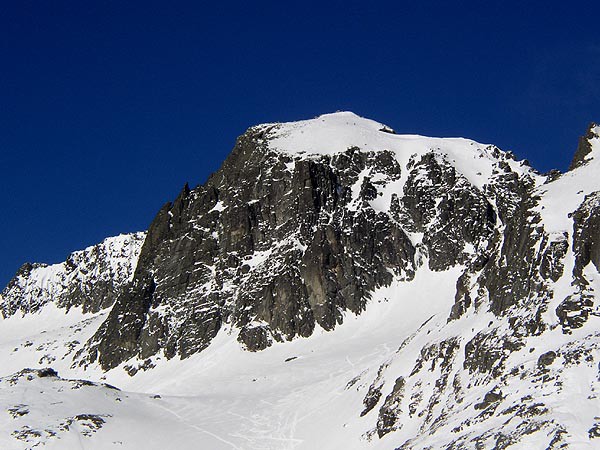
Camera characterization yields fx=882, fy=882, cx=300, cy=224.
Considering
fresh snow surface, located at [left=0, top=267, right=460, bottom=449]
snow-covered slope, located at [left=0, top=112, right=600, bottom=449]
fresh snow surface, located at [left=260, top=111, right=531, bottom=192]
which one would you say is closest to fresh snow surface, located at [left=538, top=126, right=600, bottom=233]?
snow-covered slope, located at [left=0, top=112, right=600, bottom=449]

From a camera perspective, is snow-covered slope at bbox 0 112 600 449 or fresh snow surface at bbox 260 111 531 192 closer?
snow-covered slope at bbox 0 112 600 449

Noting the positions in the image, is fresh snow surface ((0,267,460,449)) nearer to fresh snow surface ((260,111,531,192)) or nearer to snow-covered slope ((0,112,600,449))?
snow-covered slope ((0,112,600,449))

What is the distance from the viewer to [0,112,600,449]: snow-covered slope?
184ft

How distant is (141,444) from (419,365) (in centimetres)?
2514

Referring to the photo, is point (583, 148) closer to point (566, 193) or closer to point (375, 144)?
point (566, 193)

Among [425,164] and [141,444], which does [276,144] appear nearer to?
[425,164]

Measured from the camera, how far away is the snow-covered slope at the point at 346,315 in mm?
56156

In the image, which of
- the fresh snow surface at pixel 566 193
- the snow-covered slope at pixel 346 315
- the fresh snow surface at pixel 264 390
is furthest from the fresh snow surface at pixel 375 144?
the fresh snow surface at pixel 566 193

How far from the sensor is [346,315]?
127062mm

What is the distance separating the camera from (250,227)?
142 meters

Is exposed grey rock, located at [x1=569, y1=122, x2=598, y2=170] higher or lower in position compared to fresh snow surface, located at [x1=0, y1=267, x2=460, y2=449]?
higher

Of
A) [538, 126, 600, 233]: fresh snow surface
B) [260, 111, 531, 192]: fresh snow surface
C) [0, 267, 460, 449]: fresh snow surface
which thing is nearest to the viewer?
[538, 126, 600, 233]: fresh snow surface

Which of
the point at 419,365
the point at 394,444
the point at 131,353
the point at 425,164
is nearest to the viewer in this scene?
the point at 394,444

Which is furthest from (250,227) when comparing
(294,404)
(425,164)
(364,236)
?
(294,404)
